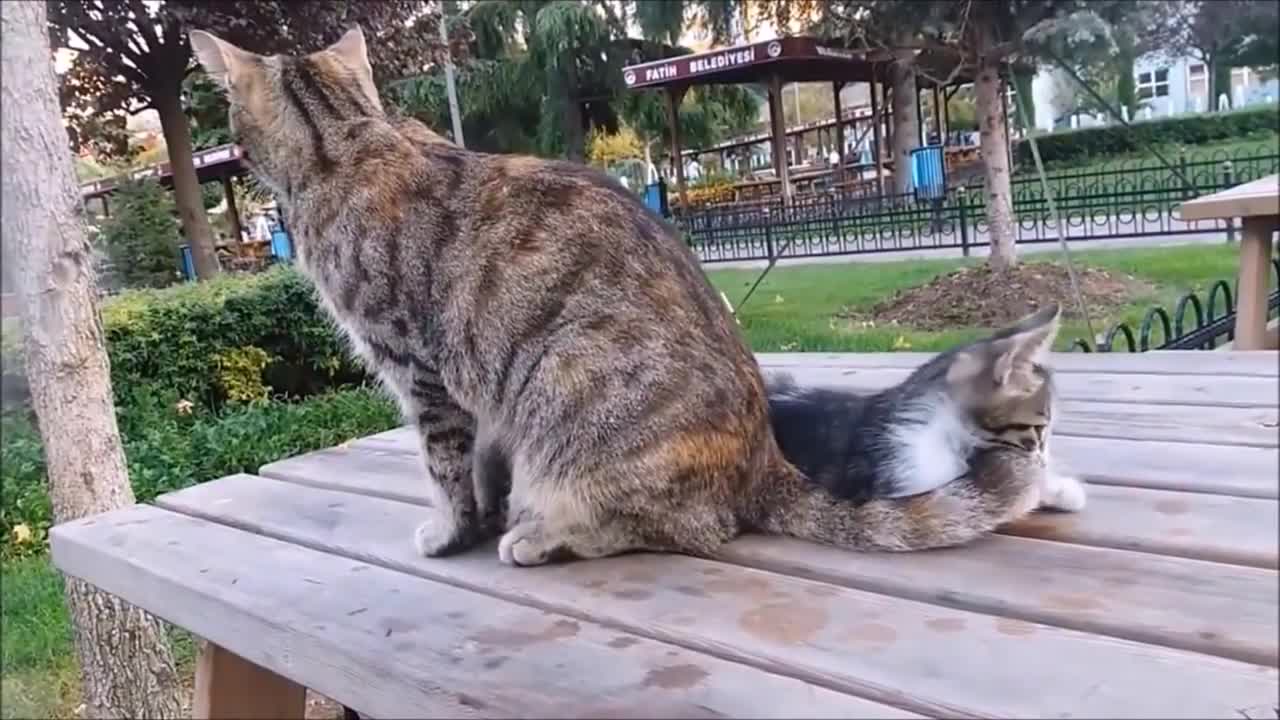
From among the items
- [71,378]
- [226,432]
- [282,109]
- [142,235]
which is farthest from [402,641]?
[226,432]

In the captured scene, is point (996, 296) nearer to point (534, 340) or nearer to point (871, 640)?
point (871, 640)

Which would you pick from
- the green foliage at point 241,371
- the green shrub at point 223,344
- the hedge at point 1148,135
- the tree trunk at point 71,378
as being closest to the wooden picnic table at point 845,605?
the hedge at point 1148,135

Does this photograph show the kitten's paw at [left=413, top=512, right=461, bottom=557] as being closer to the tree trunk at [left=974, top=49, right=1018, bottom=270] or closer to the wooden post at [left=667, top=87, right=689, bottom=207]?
the wooden post at [left=667, top=87, right=689, bottom=207]

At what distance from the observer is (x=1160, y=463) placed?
866 millimetres

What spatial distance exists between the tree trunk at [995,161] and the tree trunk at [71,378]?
78 centimetres

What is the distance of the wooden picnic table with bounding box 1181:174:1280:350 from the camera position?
48 centimetres

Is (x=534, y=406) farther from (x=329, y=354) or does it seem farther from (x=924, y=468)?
(x=329, y=354)

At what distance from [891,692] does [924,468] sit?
321mm

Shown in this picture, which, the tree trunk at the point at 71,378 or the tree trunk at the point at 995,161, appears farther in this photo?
the tree trunk at the point at 71,378

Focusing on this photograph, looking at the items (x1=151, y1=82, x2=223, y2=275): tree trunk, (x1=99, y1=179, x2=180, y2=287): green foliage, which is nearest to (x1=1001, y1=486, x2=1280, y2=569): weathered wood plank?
(x1=151, y1=82, x2=223, y2=275): tree trunk

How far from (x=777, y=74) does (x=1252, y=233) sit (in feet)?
1.34

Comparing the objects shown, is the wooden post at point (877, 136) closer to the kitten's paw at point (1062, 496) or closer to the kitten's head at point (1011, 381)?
the kitten's head at point (1011, 381)

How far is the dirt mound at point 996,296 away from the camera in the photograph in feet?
2.12

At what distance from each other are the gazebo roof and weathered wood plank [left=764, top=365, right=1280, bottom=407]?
0.24 m
